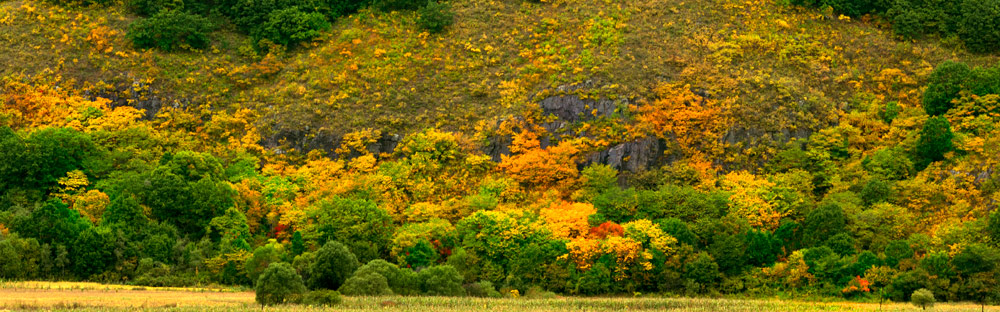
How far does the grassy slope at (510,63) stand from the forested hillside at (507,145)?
0.25m

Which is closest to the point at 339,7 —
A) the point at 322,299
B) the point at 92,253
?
the point at 92,253

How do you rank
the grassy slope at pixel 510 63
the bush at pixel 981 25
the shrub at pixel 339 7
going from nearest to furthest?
the grassy slope at pixel 510 63
the bush at pixel 981 25
the shrub at pixel 339 7

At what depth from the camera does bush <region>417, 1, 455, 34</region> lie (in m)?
123

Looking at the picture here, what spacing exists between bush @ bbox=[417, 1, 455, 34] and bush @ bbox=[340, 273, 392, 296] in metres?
41.8

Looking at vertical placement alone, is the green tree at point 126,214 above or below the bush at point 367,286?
below

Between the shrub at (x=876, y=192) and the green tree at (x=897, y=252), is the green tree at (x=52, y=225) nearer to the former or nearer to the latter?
the green tree at (x=897, y=252)

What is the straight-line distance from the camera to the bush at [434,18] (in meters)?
123

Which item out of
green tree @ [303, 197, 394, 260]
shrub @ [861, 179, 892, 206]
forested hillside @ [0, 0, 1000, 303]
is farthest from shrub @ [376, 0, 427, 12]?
shrub @ [861, 179, 892, 206]

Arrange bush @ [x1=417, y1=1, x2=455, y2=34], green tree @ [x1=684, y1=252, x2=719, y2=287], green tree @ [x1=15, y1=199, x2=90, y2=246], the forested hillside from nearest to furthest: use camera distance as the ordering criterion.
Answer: green tree @ [x1=684, y1=252, x2=719, y2=287], the forested hillside, green tree @ [x1=15, y1=199, x2=90, y2=246], bush @ [x1=417, y1=1, x2=455, y2=34]

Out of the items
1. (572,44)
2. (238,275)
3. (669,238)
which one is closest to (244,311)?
(238,275)

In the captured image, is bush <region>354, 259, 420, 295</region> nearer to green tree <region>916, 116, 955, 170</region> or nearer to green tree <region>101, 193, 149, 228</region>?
green tree <region>101, 193, 149, 228</region>

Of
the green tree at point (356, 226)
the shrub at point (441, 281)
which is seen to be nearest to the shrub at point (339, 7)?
the green tree at point (356, 226)

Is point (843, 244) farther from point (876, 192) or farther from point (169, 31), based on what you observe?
point (169, 31)

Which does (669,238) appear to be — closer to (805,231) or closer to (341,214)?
(805,231)
